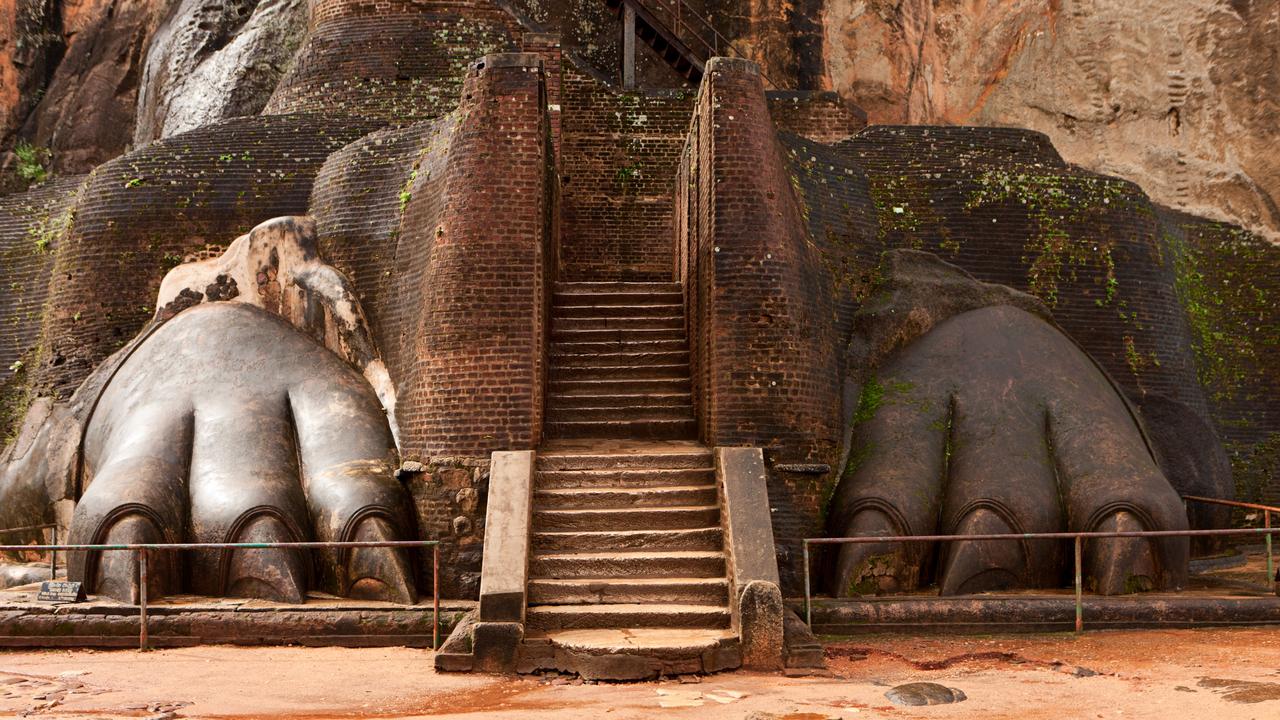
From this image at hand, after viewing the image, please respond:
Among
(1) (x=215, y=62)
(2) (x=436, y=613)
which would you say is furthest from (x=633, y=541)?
(1) (x=215, y=62)

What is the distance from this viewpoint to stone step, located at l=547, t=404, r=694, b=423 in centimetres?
1202

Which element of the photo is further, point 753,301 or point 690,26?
point 690,26

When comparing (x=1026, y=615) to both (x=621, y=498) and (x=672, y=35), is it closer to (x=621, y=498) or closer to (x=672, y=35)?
(x=621, y=498)

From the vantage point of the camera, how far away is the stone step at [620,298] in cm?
1340

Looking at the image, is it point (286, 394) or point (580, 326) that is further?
point (580, 326)

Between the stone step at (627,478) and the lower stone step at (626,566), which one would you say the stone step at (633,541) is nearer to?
the lower stone step at (626,566)

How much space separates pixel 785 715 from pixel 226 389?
6525 mm

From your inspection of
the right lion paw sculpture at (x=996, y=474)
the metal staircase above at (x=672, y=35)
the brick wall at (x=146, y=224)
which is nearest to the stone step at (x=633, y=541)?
the right lion paw sculpture at (x=996, y=474)

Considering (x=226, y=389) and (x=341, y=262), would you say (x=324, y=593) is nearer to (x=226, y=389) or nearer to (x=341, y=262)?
(x=226, y=389)

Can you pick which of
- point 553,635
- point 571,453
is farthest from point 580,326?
point 553,635

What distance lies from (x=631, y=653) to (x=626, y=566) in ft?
4.34

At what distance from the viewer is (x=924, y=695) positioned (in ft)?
26.2

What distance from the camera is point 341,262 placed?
42.4ft

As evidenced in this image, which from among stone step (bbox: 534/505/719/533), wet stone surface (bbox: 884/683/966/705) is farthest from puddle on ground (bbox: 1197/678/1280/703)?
stone step (bbox: 534/505/719/533)
